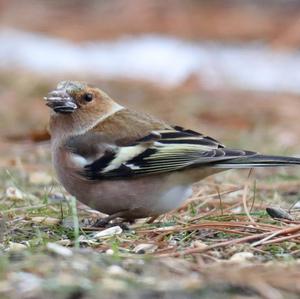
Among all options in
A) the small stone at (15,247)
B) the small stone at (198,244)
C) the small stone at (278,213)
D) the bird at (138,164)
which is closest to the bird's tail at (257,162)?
the bird at (138,164)

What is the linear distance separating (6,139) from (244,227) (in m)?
3.92

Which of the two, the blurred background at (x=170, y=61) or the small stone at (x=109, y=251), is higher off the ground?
the blurred background at (x=170, y=61)

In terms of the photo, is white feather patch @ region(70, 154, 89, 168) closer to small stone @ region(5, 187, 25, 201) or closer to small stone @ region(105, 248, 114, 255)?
small stone @ region(105, 248, 114, 255)

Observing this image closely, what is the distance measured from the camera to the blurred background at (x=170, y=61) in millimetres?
9188

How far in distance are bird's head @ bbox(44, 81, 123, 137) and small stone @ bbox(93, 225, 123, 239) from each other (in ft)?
2.31

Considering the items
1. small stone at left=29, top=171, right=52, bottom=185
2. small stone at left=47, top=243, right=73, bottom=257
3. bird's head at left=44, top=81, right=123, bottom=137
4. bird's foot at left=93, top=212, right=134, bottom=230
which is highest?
bird's head at left=44, top=81, right=123, bottom=137

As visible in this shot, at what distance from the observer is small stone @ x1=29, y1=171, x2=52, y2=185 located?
21.8 feet

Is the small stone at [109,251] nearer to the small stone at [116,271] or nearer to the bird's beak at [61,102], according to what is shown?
the small stone at [116,271]

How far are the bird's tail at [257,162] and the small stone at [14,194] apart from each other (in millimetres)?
1485

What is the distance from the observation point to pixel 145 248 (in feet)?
14.4

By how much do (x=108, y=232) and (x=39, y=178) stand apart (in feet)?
6.93

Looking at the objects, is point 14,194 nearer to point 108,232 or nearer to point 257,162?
point 108,232

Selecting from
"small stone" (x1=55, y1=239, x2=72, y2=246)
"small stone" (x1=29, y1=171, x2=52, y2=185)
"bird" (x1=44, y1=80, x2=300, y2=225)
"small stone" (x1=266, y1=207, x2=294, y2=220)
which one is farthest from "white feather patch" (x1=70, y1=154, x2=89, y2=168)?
"small stone" (x1=29, y1=171, x2=52, y2=185)

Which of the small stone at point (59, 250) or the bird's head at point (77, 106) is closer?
the small stone at point (59, 250)
